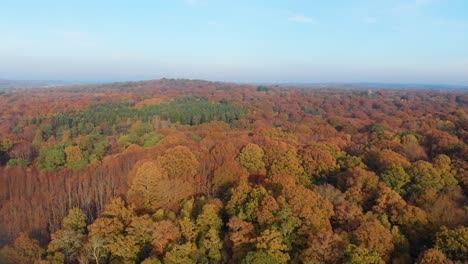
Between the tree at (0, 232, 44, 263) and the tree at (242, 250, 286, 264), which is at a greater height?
the tree at (242, 250, 286, 264)

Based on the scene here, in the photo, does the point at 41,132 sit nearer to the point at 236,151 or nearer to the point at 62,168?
the point at 62,168

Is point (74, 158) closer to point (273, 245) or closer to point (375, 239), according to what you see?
point (273, 245)

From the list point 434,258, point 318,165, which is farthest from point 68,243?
point 318,165

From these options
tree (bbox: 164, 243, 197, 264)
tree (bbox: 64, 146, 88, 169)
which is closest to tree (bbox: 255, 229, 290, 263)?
tree (bbox: 164, 243, 197, 264)

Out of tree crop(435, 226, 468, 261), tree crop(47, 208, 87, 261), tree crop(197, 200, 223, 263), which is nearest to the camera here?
tree crop(435, 226, 468, 261)

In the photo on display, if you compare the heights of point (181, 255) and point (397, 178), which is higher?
point (397, 178)

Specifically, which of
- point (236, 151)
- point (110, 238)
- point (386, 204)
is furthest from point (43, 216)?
point (386, 204)

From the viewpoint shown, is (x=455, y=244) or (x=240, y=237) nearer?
(x=455, y=244)

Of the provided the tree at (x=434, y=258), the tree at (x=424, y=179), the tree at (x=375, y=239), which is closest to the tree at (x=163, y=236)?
the tree at (x=375, y=239)

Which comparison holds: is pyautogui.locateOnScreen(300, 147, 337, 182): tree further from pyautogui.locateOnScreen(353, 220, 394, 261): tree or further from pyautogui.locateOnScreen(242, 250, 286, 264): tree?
pyautogui.locateOnScreen(242, 250, 286, 264): tree

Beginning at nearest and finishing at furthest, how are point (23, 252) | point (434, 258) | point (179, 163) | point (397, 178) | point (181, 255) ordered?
point (434, 258)
point (181, 255)
point (23, 252)
point (397, 178)
point (179, 163)

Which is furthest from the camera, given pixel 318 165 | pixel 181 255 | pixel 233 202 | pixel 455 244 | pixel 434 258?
pixel 318 165
